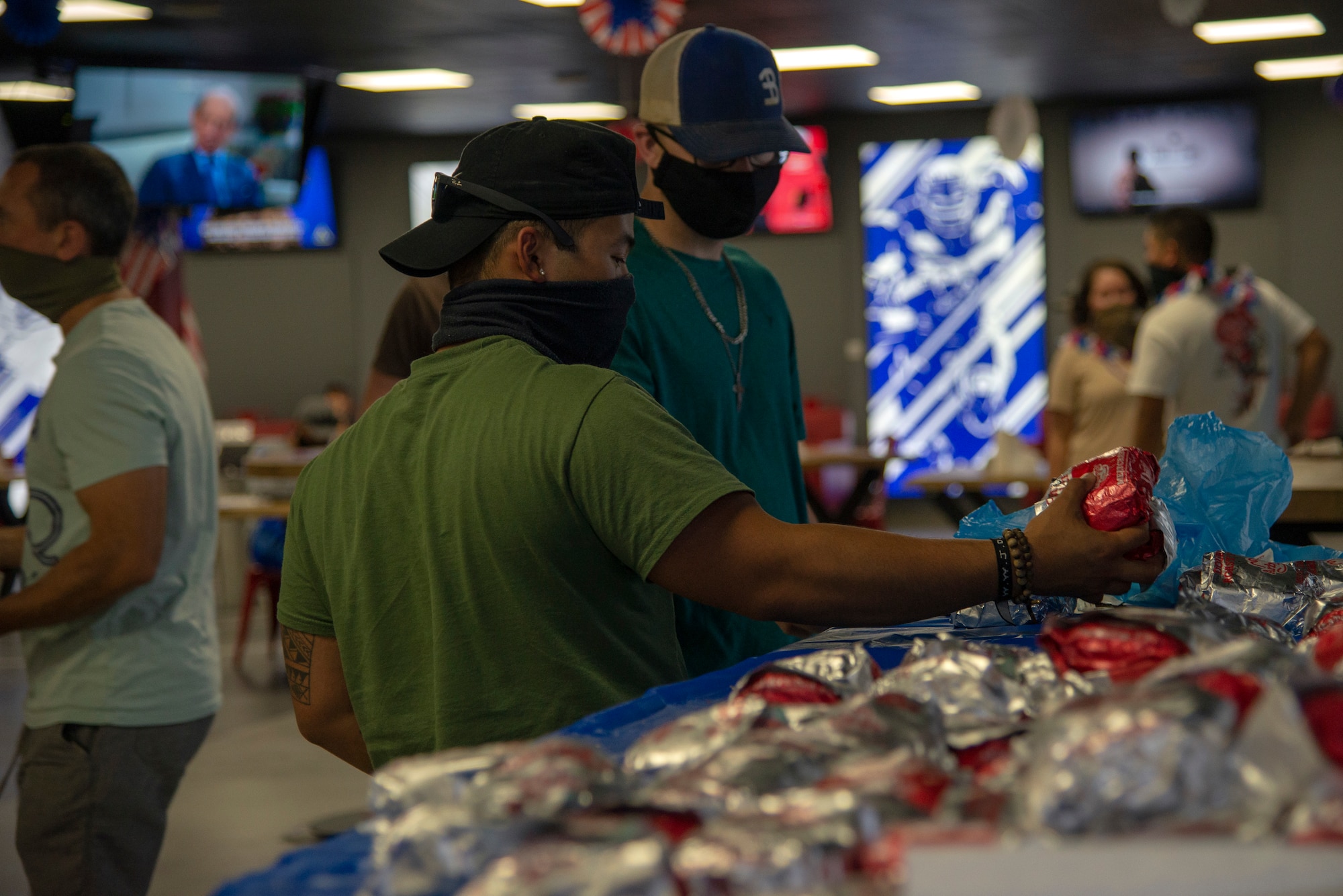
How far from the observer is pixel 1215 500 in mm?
1494

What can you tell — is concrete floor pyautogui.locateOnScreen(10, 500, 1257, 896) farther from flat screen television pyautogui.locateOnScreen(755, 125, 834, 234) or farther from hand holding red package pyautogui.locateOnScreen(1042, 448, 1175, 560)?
flat screen television pyautogui.locateOnScreen(755, 125, 834, 234)

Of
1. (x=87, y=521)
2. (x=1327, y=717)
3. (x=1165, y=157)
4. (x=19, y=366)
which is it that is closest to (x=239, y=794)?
(x=87, y=521)

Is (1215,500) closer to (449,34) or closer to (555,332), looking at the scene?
(555,332)

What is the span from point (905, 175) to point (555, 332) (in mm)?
9934

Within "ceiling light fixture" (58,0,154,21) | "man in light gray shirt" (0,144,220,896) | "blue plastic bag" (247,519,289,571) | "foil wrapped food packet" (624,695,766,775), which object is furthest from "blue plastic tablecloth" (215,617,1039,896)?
"ceiling light fixture" (58,0,154,21)

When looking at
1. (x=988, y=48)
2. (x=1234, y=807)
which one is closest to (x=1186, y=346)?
(x=1234, y=807)

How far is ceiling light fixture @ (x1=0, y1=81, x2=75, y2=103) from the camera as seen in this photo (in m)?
7.15

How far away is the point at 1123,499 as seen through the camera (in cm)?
127

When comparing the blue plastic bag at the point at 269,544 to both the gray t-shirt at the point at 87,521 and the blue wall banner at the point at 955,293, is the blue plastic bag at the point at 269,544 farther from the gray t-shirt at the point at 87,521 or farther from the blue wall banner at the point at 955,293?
the blue wall banner at the point at 955,293

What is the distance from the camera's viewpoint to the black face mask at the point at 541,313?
134cm

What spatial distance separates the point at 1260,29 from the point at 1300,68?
57.6 inches

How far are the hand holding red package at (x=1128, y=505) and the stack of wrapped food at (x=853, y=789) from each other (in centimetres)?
41

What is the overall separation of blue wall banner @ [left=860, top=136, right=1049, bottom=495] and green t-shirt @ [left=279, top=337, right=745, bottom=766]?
9.35m

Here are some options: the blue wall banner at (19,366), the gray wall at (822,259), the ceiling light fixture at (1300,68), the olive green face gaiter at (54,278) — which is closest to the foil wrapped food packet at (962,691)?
the olive green face gaiter at (54,278)
